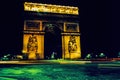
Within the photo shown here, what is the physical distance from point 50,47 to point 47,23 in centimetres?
225

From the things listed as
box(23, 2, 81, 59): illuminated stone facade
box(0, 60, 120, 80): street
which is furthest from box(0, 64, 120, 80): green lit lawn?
box(23, 2, 81, 59): illuminated stone facade

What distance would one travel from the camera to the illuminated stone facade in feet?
56.5

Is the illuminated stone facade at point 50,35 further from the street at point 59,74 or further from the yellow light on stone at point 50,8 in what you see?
the street at point 59,74

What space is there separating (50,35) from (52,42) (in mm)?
625

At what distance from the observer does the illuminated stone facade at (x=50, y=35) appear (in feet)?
56.5

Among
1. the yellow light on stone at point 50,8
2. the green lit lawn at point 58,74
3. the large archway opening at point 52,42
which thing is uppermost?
the yellow light on stone at point 50,8

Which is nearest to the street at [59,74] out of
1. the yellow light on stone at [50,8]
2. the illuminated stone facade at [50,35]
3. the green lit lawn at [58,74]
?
the green lit lawn at [58,74]

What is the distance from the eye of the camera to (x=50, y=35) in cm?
1891

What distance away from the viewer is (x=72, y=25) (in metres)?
18.8

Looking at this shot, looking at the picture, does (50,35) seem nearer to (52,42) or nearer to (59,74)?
(52,42)

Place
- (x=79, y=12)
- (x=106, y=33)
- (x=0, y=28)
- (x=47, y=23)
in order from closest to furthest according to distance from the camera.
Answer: (x=0, y=28)
(x=47, y=23)
(x=79, y=12)
(x=106, y=33)

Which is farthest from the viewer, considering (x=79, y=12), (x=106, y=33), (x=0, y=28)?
(x=106, y=33)

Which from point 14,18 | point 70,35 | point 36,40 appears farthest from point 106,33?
point 14,18

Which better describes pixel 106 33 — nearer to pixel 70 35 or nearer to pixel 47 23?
pixel 70 35
